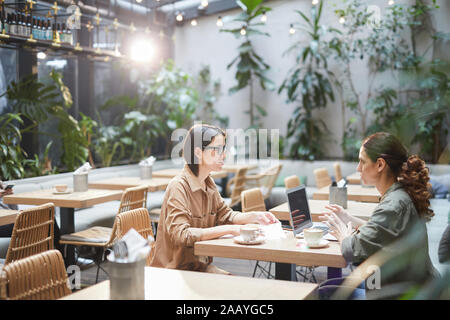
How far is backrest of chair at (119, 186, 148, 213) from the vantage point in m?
4.18

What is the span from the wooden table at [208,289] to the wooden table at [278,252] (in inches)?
16.4

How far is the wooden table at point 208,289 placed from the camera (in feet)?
5.55

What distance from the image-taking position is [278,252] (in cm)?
232

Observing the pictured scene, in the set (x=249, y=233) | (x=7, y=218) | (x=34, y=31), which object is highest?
(x=34, y=31)

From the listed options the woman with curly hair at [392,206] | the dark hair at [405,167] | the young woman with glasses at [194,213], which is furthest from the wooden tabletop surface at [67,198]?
the dark hair at [405,167]

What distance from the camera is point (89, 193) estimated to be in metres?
4.60

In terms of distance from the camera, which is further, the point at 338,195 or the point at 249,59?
the point at 249,59

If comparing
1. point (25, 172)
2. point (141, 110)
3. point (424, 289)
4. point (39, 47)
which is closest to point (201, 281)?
point (424, 289)

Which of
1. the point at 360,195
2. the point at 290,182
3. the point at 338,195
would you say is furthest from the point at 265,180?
the point at 338,195

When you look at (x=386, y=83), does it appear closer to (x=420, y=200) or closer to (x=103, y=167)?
(x=103, y=167)

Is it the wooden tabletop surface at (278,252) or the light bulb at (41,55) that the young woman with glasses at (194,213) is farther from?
the light bulb at (41,55)

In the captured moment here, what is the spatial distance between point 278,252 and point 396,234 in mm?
569

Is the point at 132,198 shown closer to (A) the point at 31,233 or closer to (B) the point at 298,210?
(A) the point at 31,233

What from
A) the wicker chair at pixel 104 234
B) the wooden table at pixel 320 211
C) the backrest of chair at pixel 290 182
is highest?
the backrest of chair at pixel 290 182
